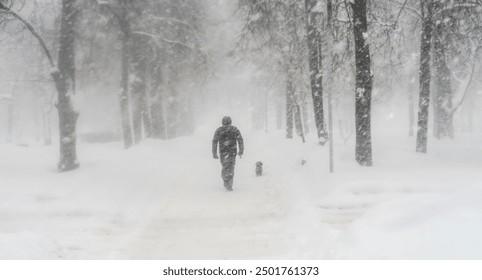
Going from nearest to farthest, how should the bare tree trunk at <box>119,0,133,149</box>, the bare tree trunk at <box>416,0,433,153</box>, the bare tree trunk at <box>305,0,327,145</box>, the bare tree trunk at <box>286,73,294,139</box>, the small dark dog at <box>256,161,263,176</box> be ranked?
the bare tree trunk at <box>416,0,433,153</box> < the small dark dog at <box>256,161,263,176</box> < the bare tree trunk at <box>305,0,327,145</box> < the bare tree trunk at <box>119,0,133,149</box> < the bare tree trunk at <box>286,73,294,139</box>

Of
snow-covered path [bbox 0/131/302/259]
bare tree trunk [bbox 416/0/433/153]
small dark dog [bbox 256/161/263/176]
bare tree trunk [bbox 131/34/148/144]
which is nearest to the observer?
snow-covered path [bbox 0/131/302/259]

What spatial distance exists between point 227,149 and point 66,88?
17.5 feet

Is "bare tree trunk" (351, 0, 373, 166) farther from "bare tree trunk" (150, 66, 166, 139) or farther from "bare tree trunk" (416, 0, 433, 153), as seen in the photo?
"bare tree trunk" (150, 66, 166, 139)

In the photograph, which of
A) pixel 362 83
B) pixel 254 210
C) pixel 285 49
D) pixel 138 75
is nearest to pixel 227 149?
pixel 254 210

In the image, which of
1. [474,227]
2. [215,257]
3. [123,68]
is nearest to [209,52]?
[123,68]

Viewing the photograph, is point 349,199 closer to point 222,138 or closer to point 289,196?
point 289,196

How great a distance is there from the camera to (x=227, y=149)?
11727 mm

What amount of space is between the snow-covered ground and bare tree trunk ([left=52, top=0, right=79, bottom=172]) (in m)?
0.67

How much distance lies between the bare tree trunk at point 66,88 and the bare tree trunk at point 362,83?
27.2ft

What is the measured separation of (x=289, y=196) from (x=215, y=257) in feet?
13.7

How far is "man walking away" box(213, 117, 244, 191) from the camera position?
38.1 ft

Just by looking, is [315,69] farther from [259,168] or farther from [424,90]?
[259,168]

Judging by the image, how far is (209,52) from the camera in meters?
21.6

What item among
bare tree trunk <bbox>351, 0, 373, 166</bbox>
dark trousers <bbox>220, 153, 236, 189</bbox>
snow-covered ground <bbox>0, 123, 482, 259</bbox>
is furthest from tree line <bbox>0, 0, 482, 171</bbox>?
dark trousers <bbox>220, 153, 236, 189</bbox>
